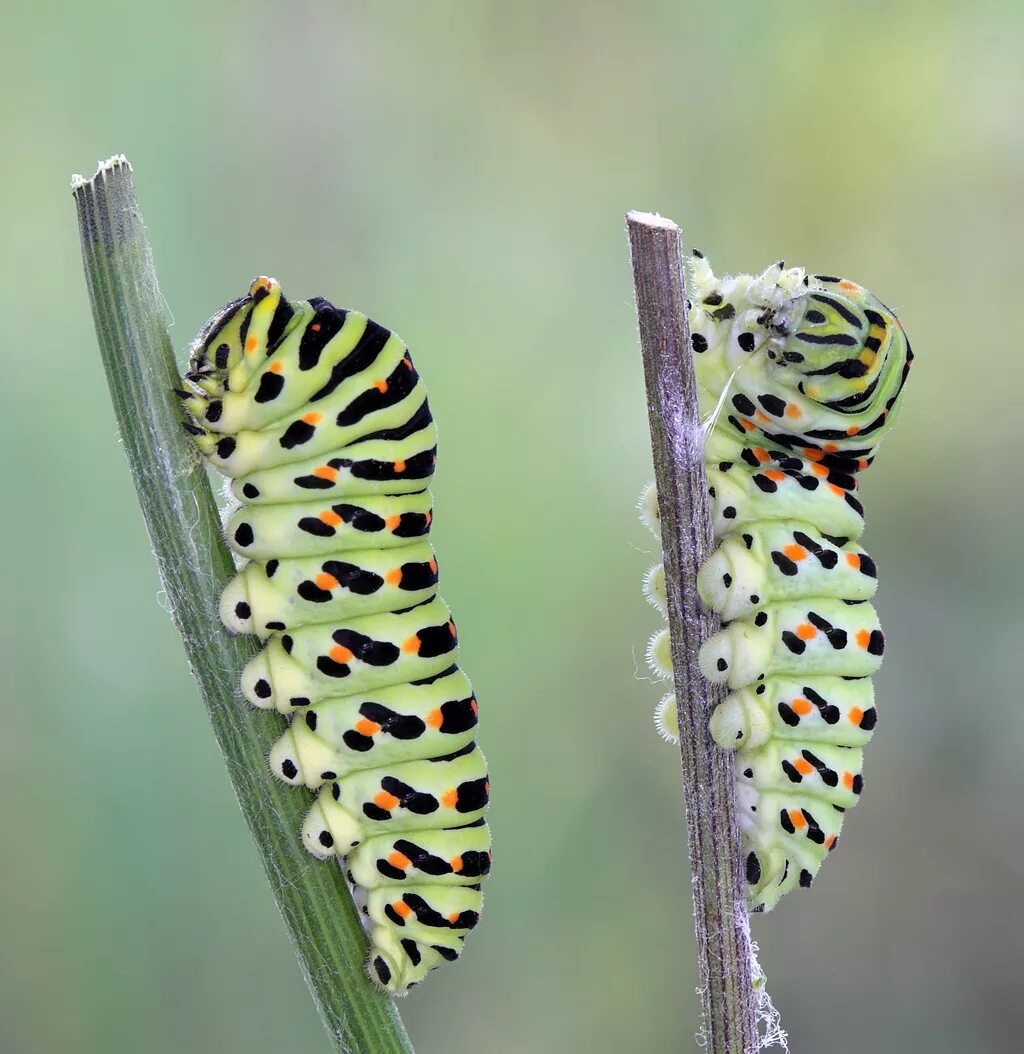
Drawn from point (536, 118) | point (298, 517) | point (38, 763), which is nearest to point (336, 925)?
point (298, 517)

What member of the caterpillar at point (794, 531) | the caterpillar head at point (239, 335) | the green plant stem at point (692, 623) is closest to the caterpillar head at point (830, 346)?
the caterpillar at point (794, 531)

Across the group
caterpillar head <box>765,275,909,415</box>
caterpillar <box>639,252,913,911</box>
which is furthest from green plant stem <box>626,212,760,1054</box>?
caterpillar head <box>765,275,909,415</box>

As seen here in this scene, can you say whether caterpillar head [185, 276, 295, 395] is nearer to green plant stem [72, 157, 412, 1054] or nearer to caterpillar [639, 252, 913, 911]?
green plant stem [72, 157, 412, 1054]

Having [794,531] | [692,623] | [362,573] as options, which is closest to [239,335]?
[362,573]

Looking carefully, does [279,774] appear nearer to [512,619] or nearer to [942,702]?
[512,619]

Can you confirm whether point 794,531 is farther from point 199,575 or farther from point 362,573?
point 199,575

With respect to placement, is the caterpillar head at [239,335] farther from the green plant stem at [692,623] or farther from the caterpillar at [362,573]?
the green plant stem at [692,623]
